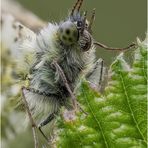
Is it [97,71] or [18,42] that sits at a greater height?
[18,42]

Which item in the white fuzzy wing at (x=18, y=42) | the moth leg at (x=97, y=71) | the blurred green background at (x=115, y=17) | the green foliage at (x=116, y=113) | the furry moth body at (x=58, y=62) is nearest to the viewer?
the green foliage at (x=116, y=113)

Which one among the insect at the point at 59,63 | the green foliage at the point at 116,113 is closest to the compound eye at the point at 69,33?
the insect at the point at 59,63

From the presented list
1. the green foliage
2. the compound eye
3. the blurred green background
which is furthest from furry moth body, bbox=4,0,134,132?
the blurred green background

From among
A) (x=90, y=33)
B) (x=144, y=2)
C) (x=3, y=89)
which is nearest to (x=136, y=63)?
(x=90, y=33)

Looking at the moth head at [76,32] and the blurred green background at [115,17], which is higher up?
the blurred green background at [115,17]

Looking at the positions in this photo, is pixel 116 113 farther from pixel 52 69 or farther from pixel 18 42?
pixel 18 42

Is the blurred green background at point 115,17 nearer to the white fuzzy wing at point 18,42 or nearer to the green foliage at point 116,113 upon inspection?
the white fuzzy wing at point 18,42

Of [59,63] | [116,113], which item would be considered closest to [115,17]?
[59,63]
